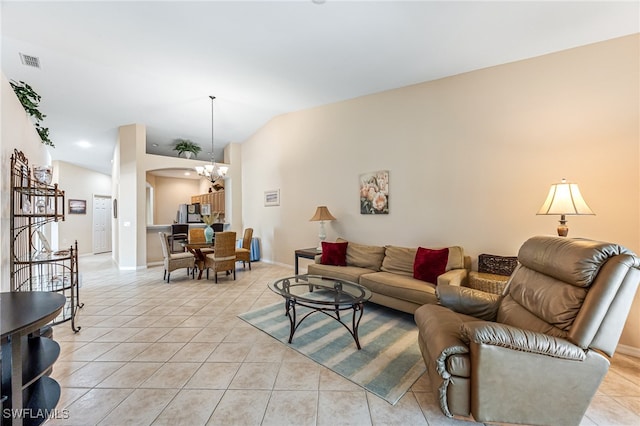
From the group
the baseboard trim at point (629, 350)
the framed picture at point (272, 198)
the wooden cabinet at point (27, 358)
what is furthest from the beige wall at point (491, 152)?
the wooden cabinet at point (27, 358)

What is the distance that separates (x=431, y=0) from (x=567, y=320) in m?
2.68

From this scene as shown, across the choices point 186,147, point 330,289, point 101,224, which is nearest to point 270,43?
point 330,289

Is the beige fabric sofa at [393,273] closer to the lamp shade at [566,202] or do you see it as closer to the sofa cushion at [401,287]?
the sofa cushion at [401,287]

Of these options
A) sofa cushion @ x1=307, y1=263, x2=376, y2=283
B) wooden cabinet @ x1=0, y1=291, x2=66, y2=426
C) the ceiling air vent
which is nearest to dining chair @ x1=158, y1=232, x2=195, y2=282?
sofa cushion @ x1=307, y1=263, x2=376, y2=283

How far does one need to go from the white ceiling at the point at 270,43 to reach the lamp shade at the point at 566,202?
1.52 metres

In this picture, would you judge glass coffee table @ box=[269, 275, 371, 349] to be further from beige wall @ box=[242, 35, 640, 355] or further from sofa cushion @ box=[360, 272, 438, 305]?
beige wall @ box=[242, 35, 640, 355]

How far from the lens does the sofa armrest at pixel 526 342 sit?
138 cm

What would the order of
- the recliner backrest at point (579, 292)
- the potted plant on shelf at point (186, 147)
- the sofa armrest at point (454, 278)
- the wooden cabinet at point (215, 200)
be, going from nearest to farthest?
the recliner backrest at point (579, 292)
the sofa armrest at point (454, 278)
the potted plant on shelf at point (186, 147)
the wooden cabinet at point (215, 200)

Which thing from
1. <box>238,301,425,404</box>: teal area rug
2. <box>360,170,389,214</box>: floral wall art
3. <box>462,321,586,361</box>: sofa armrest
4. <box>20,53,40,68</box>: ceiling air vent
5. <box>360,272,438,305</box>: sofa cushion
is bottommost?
<box>238,301,425,404</box>: teal area rug

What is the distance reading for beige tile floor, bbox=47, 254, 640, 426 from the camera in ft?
5.29

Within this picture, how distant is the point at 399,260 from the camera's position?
3.61 meters

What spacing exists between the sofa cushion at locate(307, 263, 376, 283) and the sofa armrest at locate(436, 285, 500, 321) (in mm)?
1379

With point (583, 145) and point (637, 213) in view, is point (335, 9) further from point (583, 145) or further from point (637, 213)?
point (637, 213)

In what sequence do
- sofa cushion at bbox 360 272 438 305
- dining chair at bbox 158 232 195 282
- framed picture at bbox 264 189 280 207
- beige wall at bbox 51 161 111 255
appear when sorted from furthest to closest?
beige wall at bbox 51 161 111 255 < framed picture at bbox 264 189 280 207 < dining chair at bbox 158 232 195 282 < sofa cushion at bbox 360 272 438 305
